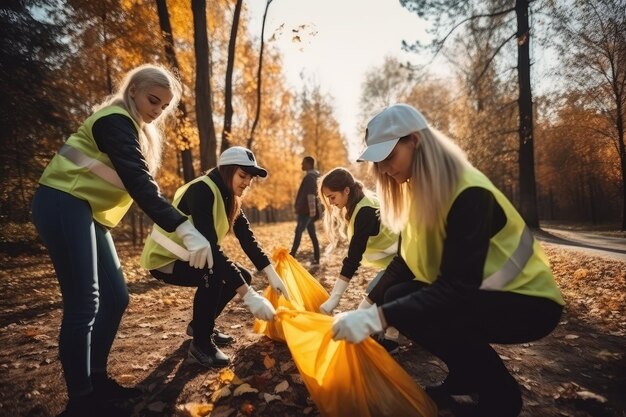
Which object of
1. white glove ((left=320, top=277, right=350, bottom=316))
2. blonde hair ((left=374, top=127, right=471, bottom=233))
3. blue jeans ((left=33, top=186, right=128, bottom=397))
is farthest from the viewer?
white glove ((left=320, top=277, right=350, bottom=316))

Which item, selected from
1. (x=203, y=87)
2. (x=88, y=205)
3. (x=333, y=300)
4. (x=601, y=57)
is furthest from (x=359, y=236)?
(x=601, y=57)

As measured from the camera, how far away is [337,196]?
2891 millimetres

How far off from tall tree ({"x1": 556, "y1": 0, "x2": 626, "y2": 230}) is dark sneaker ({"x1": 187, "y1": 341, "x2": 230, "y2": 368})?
10.9 metres

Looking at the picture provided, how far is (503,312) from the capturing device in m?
1.56

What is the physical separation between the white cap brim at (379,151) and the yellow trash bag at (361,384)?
882 mm

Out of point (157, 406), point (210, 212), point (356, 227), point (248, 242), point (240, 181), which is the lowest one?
point (157, 406)

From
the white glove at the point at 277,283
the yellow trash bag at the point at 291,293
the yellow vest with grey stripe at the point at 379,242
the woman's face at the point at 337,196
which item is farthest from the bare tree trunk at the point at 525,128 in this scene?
the white glove at the point at 277,283

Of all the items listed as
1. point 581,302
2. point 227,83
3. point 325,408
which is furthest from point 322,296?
point 227,83

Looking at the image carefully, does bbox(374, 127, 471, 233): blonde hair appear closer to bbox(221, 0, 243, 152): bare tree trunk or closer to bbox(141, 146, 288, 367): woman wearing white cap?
bbox(141, 146, 288, 367): woman wearing white cap

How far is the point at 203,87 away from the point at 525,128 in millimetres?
9016

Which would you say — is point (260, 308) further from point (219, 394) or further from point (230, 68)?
point (230, 68)

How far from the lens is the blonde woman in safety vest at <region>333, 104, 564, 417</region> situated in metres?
1.41

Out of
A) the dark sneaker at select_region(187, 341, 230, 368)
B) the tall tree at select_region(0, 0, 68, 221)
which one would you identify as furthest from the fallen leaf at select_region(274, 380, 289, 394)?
the tall tree at select_region(0, 0, 68, 221)

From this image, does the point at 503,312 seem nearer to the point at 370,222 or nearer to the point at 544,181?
the point at 370,222
